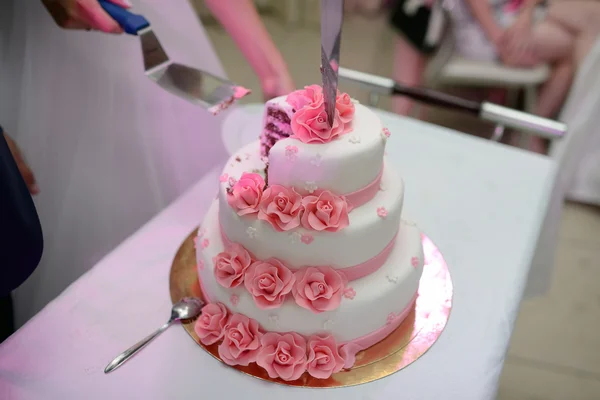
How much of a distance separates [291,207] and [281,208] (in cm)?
2

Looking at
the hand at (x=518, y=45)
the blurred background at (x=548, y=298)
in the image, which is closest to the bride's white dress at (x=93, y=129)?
the blurred background at (x=548, y=298)

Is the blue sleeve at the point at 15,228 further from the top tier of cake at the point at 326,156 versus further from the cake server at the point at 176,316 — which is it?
the top tier of cake at the point at 326,156

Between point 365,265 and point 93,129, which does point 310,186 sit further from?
point 93,129

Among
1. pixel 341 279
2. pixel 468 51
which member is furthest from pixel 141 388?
pixel 468 51

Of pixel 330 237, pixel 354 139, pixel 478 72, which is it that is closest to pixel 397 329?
pixel 330 237

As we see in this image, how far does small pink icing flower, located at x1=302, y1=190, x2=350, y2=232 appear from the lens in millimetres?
773

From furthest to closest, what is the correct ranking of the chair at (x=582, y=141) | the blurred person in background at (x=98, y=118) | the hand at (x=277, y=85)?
1. the chair at (x=582, y=141)
2. the hand at (x=277, y=85)
3. the blurred person in background at (x=98, y=118)

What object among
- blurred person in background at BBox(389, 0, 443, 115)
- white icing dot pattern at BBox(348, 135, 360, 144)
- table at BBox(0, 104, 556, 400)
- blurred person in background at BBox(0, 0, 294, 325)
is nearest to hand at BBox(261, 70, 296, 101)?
blurred person in background at BBox(0, 0, 294, 325)

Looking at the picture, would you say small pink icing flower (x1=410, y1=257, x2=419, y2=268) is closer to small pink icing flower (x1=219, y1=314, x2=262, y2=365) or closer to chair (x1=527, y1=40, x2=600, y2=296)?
small pink icing flower (x1=219, y1=314, x2=262, y2=365)

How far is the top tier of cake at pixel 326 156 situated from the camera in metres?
0.79

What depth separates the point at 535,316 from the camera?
1.93 meters

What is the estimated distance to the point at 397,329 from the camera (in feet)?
3.17

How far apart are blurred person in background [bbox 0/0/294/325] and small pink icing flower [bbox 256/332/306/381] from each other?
1.56 feet

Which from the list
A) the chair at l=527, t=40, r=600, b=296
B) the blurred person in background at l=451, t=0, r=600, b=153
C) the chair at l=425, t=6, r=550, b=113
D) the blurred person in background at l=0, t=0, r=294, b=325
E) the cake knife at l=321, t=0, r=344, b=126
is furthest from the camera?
the chair at l=425, t=6, r=550, b=113
